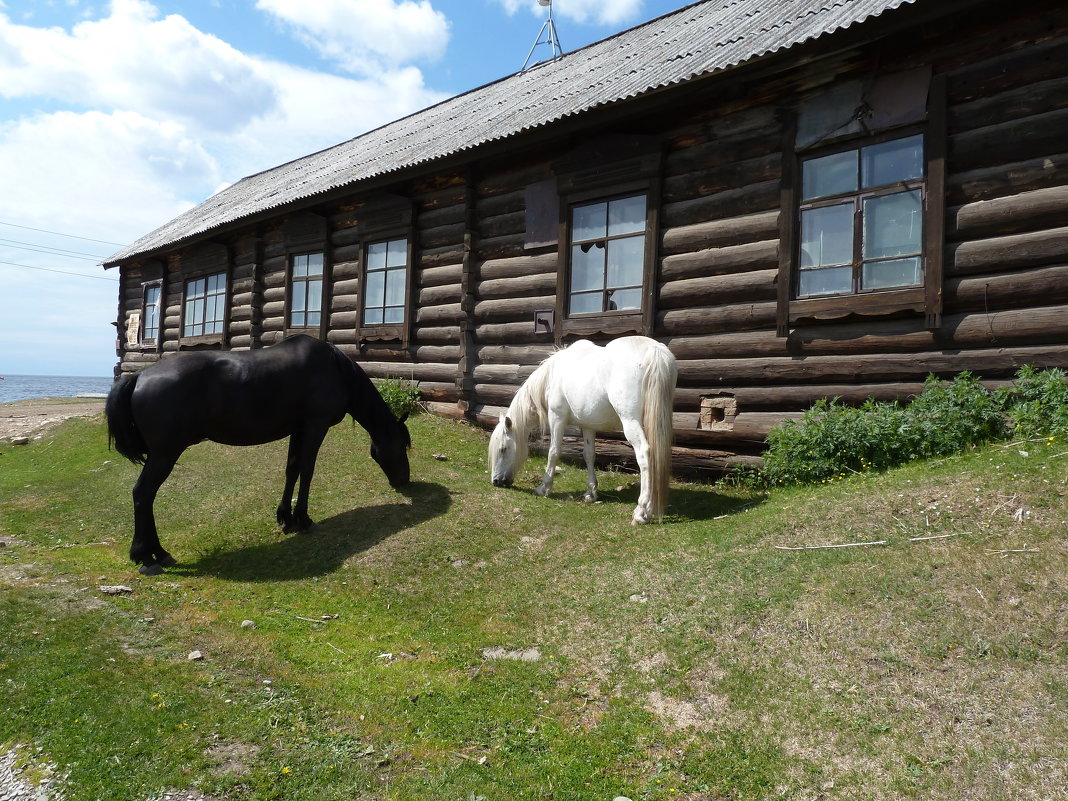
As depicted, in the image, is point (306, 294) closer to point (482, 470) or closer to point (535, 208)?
point (535, 208)

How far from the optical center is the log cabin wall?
6.32 m

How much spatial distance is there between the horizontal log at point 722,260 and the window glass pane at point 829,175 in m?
0.67

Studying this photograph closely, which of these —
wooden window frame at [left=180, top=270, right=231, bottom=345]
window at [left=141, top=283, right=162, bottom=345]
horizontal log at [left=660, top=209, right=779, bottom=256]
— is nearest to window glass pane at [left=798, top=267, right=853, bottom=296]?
horizontal log at [left=660, top=209, right=779, bottom=256]

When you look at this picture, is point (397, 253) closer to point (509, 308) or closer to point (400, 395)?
point (400, 395)

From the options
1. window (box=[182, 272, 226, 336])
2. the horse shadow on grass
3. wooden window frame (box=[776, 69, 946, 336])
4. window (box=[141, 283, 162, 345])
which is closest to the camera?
the horse shadow on grass

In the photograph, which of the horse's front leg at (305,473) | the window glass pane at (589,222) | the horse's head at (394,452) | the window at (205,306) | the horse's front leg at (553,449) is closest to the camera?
the horse's front leg at (305,473)

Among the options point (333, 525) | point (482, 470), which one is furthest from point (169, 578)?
point (482, 470)

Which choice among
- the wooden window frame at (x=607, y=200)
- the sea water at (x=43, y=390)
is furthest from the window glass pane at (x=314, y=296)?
the sea water at (x=43, y=390)

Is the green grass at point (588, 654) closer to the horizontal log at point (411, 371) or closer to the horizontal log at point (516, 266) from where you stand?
the horizontal log at point (516, 266)

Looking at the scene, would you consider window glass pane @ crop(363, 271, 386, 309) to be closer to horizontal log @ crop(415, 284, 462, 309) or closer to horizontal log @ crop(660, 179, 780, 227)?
horizontal log @ crop(415, 284, 462, 309)

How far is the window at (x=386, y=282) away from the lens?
512 inches

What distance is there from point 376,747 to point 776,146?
7.43 meters

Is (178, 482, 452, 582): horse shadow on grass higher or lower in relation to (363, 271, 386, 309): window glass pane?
lower

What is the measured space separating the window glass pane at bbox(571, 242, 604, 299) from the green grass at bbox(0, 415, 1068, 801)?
409 cm
